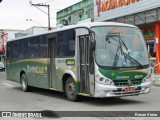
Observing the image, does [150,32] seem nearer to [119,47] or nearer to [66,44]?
[66,44]

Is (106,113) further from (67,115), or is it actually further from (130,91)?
(130,91)

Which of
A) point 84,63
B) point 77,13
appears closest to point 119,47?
point 84,63

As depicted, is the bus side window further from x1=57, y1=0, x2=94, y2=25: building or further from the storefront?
x1=57, y1=0, x2=94, y2=25: building

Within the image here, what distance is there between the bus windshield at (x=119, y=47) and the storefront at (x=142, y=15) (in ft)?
46.4

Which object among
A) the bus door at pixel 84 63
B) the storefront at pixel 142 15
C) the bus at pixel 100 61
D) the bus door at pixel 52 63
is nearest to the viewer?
the bus at pixel 100 61

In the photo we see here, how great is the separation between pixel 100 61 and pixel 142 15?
19.2 m

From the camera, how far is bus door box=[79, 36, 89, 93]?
1231 centimetres

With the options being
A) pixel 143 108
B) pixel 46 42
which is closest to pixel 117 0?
pixel 46 42

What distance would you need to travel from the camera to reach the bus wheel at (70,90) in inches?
516

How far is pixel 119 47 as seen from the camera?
39.9ft

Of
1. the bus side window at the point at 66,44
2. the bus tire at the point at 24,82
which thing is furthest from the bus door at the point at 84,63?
the bus tire at the point at 24,82

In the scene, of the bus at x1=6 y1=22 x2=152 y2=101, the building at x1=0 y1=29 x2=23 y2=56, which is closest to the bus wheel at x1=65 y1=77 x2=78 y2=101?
the bus at x1=6 y1=22 x2=152 y2=101

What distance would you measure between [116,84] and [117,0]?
22.3 m

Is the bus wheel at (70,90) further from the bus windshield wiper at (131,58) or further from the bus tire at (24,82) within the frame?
the bus tire at (24,82)
